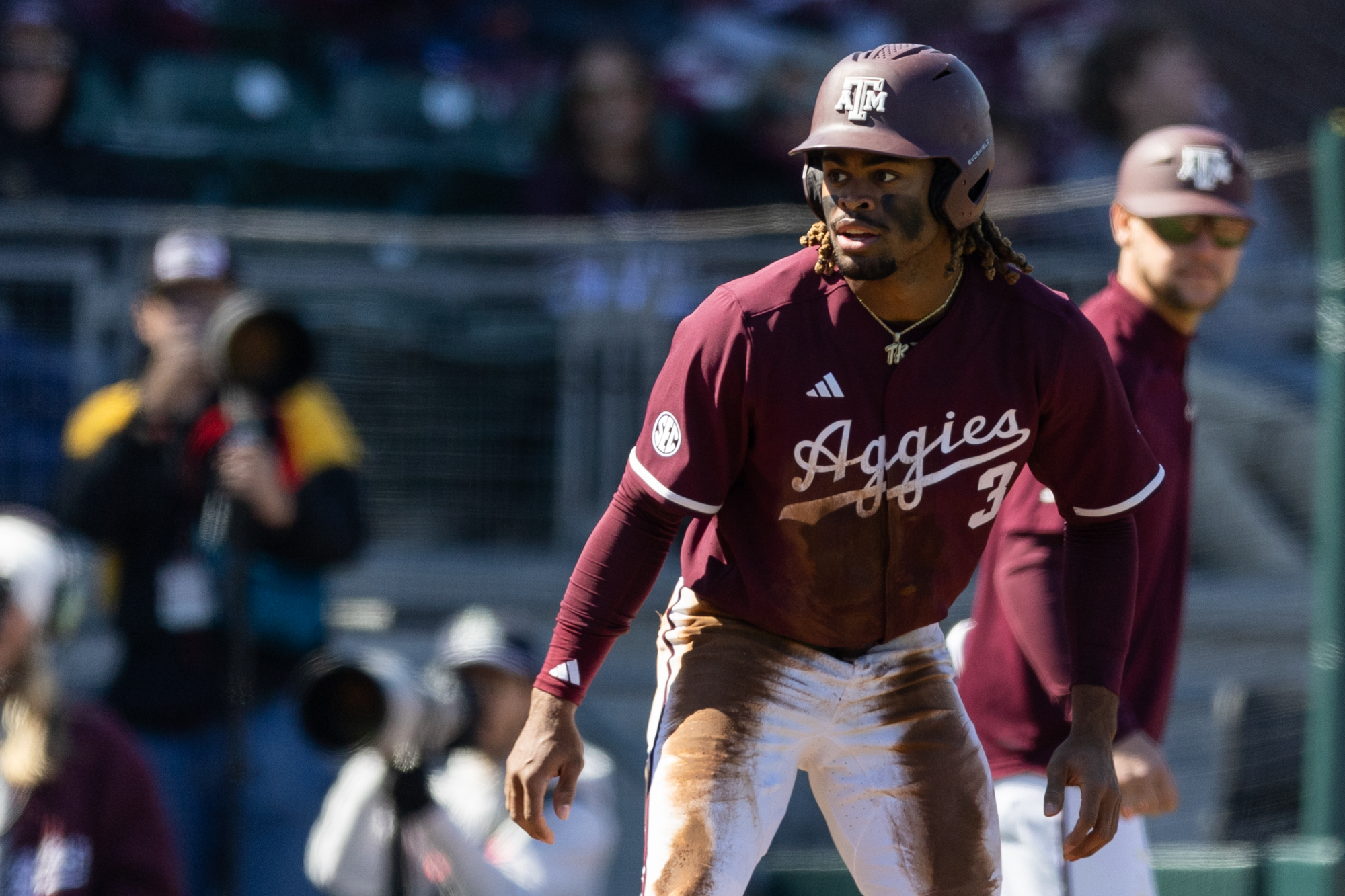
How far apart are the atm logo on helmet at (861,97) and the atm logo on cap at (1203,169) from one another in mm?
1362

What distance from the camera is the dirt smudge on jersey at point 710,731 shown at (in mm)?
2799

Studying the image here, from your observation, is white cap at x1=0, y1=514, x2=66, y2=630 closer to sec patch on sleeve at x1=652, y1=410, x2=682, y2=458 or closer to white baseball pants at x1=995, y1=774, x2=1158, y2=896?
sec patch on sleeve at x1=652, y1=410, x2=682, y2=458

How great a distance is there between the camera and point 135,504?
Answer: 477cm

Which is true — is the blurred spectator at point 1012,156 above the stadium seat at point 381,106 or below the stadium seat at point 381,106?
below

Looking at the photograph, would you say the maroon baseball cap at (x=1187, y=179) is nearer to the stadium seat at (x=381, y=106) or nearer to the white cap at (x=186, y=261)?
the white cap at (x=186, y=261)

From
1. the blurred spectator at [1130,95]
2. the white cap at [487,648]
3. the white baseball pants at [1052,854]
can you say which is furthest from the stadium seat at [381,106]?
the white baseball pants at [1052,854]

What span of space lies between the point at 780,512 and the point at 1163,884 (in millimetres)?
2686

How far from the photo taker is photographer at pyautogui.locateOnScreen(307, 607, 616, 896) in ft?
14.3

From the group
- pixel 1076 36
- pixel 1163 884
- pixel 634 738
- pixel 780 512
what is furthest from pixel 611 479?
pixel 1076 36

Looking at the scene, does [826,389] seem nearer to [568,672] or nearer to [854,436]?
[854,436]

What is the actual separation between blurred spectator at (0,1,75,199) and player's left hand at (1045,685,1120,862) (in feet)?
19.4

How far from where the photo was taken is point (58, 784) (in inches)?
156

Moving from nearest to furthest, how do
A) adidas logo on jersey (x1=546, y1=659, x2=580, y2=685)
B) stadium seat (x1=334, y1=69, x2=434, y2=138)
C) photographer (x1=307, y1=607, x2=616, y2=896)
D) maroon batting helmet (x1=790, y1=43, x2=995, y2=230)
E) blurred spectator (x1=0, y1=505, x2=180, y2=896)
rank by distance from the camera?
maroon batting helmet (x1=790, y1=43, x2=995, y2=230) → adidas logo on jersey (x1=546, y1=659, x2=580, y2=685) → blurred spectator (x1=0, y1=505, x2=180, y2=896) → photographer (x1=307, y1=607, x2=616, y2=896) → stadium seat (x1=334, y1=69, x2=434, y2=138)

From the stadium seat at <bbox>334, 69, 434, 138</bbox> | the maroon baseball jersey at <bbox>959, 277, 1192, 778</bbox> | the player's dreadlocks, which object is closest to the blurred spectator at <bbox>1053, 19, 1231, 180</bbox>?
the stadium seat at <bbox>334, 69, 434, 138</bbox>
